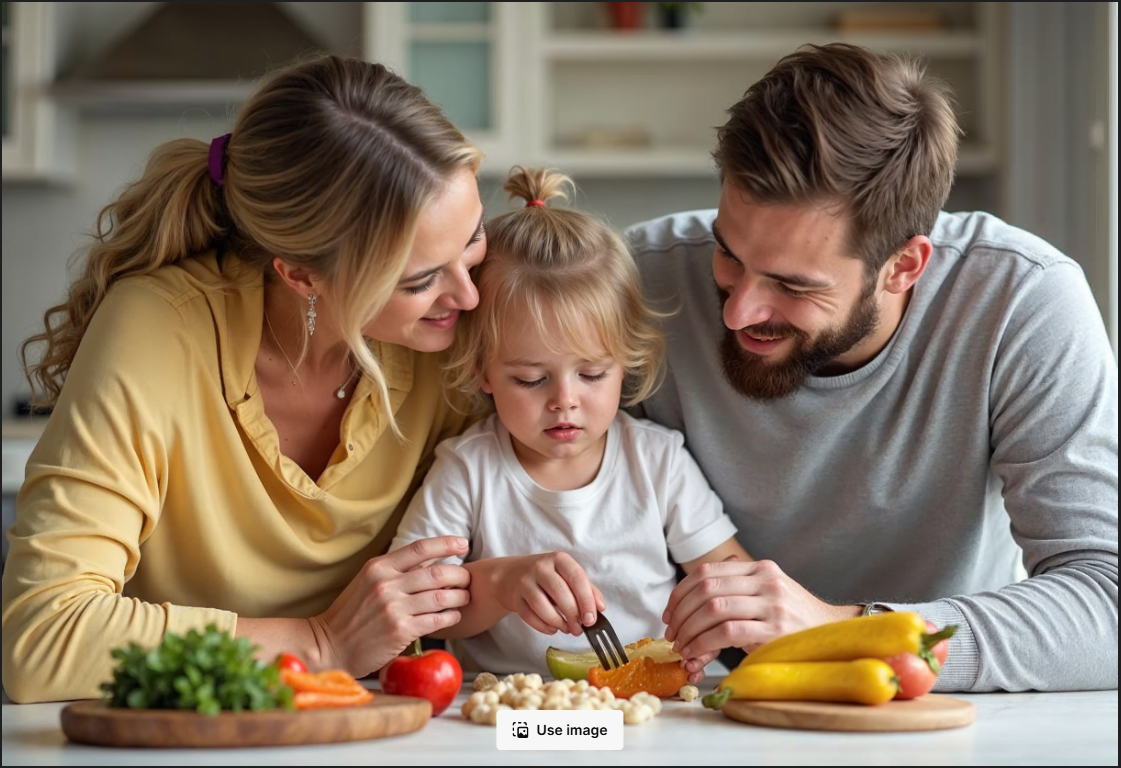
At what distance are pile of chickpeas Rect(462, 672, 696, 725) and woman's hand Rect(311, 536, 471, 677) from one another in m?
0.22

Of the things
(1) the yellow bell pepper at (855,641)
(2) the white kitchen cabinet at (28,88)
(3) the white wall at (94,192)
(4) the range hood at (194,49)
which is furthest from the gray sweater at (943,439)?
(2) the white kitchen cabinet at (28,88)

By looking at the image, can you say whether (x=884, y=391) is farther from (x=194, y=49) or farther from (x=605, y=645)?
(x=194, y=49)

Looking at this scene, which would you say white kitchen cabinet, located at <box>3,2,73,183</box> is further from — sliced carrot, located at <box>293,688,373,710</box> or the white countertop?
sliced carrot, located at <box>293,688,373,710</box>

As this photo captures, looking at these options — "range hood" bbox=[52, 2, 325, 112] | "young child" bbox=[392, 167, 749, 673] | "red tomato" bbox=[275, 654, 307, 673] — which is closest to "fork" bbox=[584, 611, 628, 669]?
"young child" bbox=[392, 167, 749, 673]

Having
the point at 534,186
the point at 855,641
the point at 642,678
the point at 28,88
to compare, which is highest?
the point at 28,88

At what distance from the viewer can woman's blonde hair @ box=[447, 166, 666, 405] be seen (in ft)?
5.66

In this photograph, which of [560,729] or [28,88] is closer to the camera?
[560,729]

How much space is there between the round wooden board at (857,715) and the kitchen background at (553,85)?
97.3 inches

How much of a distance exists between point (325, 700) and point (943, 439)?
102 cm

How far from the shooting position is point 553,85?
4.09 m

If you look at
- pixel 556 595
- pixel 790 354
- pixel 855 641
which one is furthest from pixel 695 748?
pixel 790 354

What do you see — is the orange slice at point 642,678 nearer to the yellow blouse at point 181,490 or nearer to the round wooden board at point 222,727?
the round wooden board at point 222,727

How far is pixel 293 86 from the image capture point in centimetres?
159

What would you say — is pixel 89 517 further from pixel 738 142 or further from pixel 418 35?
pixel 418 35
